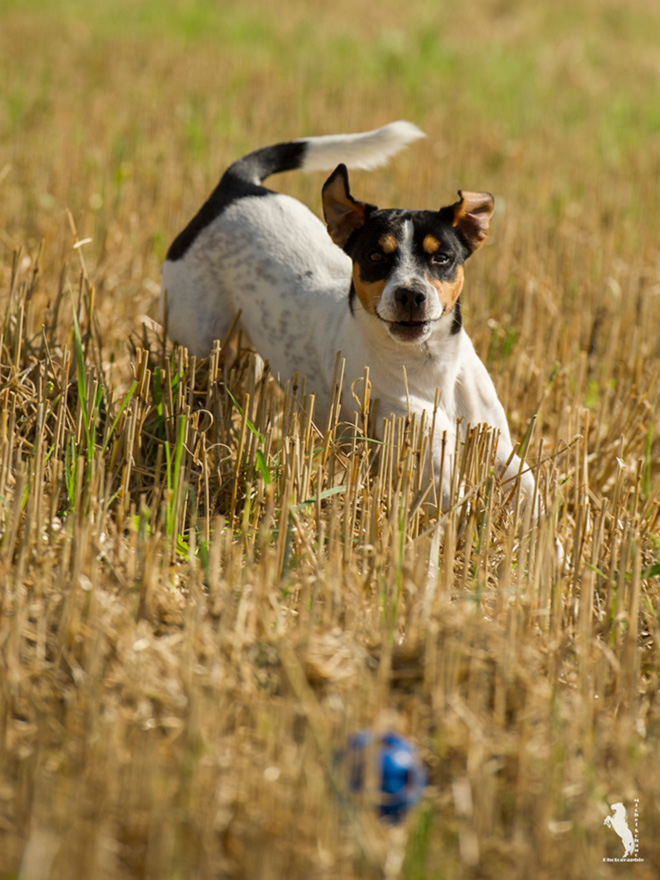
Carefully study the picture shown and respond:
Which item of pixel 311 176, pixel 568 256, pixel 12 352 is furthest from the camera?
pixel 311 176

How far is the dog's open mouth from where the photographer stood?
3527 millimetres

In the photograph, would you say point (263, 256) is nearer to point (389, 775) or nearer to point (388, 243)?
point (388, 243)

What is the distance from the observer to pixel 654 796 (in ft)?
6.82

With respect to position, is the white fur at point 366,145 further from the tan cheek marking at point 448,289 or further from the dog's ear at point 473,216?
the tan cheek marking at point 448,289

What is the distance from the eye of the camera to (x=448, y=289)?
3.58 meters

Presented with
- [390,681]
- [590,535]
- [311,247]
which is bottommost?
[590,535]

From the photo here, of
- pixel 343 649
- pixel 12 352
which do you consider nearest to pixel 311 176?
pixel 12 352

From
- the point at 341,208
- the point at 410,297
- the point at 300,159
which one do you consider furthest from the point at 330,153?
the point at 410,297

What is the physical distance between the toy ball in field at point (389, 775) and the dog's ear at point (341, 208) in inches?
87.3

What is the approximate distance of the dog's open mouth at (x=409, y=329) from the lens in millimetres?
3527

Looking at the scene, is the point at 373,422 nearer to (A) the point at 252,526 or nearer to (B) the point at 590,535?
(A) the point at 252,526

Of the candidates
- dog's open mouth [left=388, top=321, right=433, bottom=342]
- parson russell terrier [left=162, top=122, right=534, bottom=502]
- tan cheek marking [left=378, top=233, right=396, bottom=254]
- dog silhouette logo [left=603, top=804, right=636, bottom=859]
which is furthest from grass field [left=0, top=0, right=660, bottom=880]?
tan cheek marking [left=378, top=233, right=396, bottom=254]

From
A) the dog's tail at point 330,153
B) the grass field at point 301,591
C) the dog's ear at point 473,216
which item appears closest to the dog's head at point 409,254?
the dog's ear at point 473,216

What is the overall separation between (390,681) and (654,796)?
637mm
